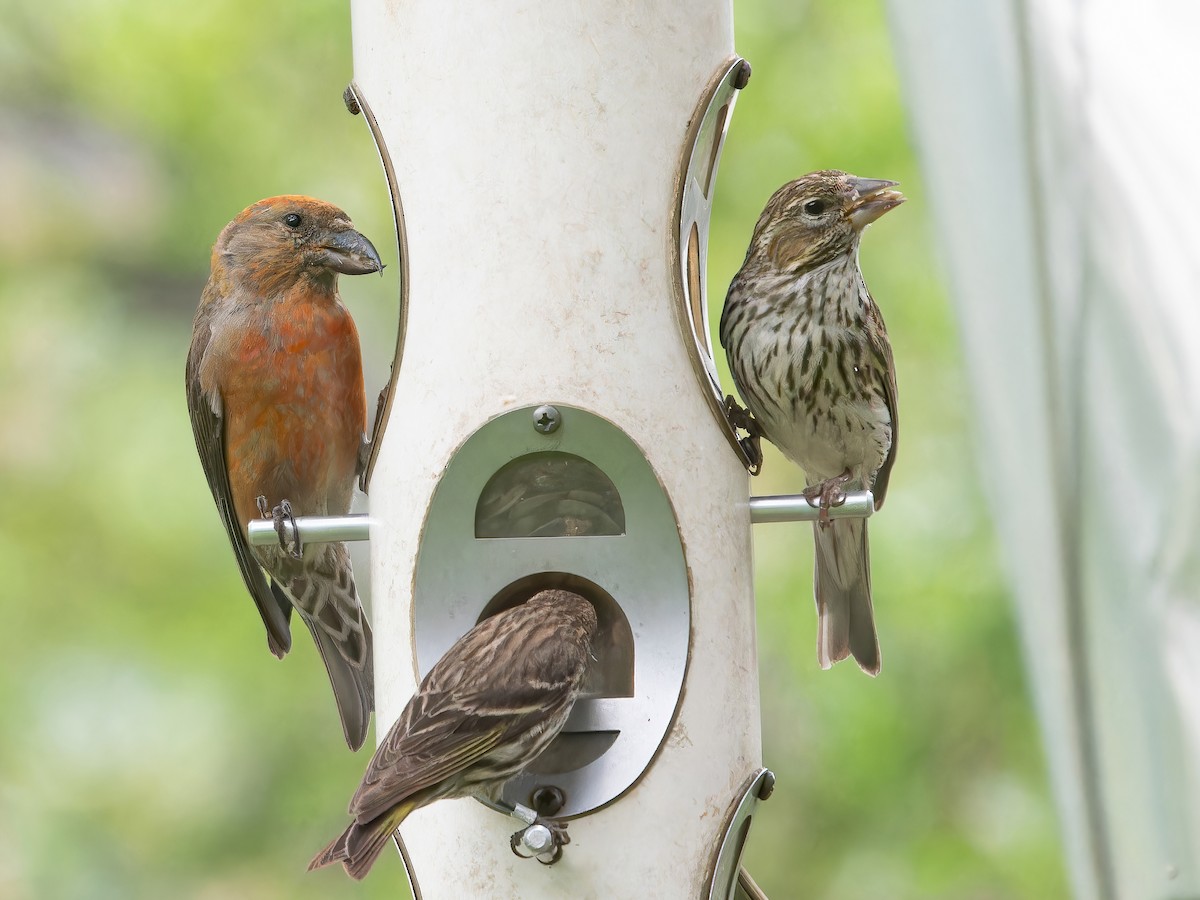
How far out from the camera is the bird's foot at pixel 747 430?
3.07m

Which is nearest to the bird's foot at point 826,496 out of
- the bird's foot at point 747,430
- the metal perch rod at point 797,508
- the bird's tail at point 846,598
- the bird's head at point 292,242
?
the metal perch rod at point 797,508

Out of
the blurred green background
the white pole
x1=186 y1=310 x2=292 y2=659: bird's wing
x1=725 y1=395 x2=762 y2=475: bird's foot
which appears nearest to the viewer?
the white pole

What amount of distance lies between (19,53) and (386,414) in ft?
15.6

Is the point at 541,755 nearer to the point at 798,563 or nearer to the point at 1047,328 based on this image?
the point at 1047,328

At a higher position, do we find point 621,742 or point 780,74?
point 780,74

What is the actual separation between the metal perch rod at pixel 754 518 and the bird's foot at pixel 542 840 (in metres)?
0.67

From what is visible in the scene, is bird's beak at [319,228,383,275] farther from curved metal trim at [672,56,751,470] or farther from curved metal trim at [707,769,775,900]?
curved metal trim at [707,769,775,900]

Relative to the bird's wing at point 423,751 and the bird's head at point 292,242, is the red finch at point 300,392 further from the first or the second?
the bird's wing at point 423,751

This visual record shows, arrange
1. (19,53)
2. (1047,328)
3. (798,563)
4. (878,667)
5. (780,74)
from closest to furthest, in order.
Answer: (1047,328) → (878,667) → (798,563) → (780,74) → (19,53)

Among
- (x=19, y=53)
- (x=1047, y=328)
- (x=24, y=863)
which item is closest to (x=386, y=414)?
(x=1047, y=328)

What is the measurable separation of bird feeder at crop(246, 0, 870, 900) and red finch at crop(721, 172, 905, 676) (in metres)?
0.41

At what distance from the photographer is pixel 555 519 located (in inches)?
110

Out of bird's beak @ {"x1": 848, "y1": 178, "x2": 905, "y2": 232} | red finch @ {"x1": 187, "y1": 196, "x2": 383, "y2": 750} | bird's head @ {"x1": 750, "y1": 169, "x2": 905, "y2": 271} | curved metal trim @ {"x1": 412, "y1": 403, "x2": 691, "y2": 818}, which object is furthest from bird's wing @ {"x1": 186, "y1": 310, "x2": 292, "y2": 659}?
bird's beak @ {"x1": 848, "y1": 178, "x2": 905, "y2": 232}

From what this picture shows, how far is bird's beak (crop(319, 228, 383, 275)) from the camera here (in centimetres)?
360
